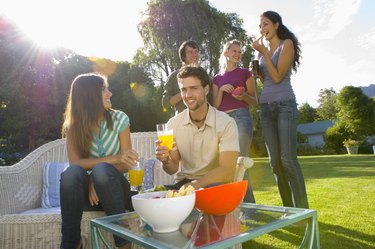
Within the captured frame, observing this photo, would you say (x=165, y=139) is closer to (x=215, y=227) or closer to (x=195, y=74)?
(x=195, y=74)

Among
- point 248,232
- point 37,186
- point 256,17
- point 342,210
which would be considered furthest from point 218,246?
point 342,210

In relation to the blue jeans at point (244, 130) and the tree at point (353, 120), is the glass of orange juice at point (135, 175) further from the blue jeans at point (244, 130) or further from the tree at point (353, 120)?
the tree at point (353, 120)

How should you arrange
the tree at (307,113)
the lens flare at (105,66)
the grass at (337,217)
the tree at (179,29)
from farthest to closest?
the tree at (307,113)
the lens flare at (105,66)
the tree at (179,29)
the grass at (337,217)

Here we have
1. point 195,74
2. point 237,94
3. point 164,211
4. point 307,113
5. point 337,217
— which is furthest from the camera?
point 307,113

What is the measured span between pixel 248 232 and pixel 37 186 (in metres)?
2.27

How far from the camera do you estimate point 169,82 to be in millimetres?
3916

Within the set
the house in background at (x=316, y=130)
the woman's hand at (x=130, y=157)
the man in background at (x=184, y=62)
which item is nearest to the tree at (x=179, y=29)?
the man in background at (x=184, y=62)

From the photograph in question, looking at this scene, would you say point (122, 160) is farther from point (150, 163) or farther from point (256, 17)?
point (256, 17)

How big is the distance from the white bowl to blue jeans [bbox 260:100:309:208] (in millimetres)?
1863

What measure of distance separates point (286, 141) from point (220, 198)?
66.1 inches

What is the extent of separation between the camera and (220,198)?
1.46 meters

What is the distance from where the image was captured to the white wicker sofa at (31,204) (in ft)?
7.13

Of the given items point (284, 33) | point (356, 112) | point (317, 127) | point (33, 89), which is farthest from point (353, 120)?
point (284, 33)

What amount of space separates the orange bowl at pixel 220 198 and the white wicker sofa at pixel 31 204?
1.90 feet
